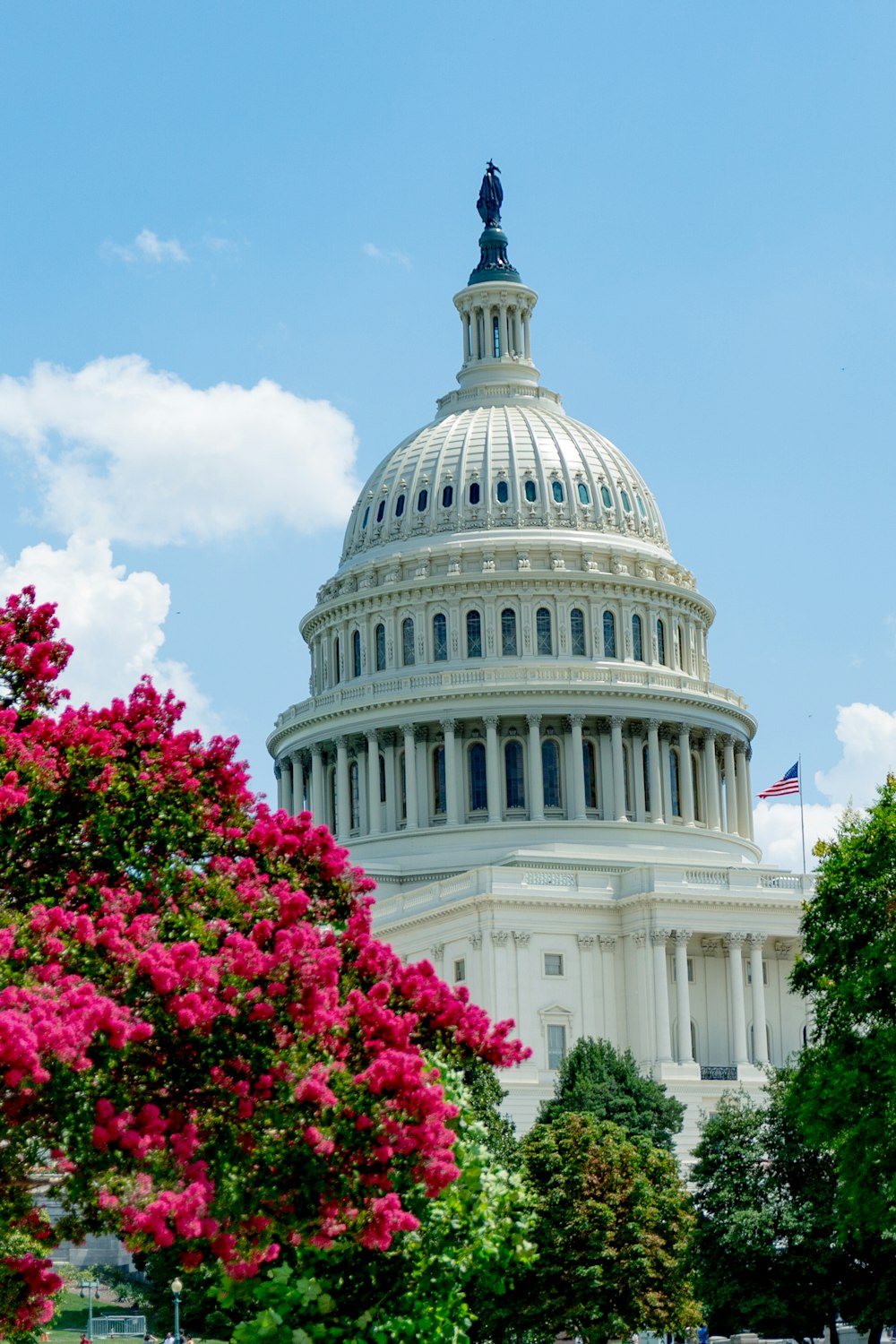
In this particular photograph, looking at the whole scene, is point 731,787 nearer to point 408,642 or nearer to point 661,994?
point 408,642

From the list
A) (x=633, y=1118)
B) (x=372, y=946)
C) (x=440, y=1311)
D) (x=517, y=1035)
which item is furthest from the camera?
(x=517, y=1035)

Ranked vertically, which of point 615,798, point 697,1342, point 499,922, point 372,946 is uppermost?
point 615,798

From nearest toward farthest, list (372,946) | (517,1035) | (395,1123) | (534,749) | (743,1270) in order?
1. (395,1123)
2. (372,946)
3. (743,1270)
4. (517,1035)
5. (534,749)

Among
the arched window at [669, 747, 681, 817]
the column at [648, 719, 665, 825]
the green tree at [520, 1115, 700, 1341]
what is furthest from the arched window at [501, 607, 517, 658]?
the green tree at [520, 1115, 700, 1341]

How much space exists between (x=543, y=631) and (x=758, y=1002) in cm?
3064

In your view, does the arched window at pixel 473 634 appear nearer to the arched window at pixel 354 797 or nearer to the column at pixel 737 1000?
the arched window at pixel 354 797

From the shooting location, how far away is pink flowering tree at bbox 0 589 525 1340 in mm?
27906

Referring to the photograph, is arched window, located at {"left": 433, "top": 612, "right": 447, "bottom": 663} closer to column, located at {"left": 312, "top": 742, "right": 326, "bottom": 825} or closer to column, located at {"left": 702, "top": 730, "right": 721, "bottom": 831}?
column, located at {"left": 312, "top": 742, "right": 326, "bottom": 825}

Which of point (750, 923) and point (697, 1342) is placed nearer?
point (697, 1342)

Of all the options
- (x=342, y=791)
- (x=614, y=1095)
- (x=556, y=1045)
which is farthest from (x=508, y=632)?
(x=614, y=1095)

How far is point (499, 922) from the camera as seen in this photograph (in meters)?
106

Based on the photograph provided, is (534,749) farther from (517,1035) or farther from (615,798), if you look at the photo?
(517,1035)

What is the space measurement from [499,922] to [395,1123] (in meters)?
77.4

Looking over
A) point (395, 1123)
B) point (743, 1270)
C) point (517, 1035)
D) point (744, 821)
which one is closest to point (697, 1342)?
point (743, 1270)
